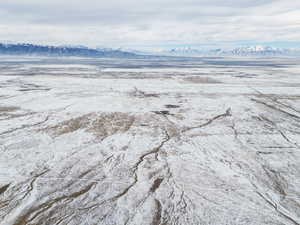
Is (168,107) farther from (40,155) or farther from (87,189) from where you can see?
(87,189)

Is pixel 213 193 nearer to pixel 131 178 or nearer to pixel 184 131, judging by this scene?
pixel 131 178

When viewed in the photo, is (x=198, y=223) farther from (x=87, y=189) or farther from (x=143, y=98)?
(x=143, y=98)

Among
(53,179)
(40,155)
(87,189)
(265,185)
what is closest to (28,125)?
(40,155)

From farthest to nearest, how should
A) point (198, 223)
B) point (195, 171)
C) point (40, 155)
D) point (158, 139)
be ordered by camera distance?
point (158, 139)
point (40, 155)
point (195, 171)
point (198, 223)

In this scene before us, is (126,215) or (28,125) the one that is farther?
(28,125)

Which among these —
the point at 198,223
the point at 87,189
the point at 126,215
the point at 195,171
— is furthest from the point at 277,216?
the point at 87,189

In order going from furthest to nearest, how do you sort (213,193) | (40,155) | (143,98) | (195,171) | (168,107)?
(143,98), (168,107), (40,155), (195,171), (213,193)

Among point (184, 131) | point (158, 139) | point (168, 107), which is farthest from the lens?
point (168, 107)

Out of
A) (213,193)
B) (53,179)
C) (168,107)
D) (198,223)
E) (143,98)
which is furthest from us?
(143,98)

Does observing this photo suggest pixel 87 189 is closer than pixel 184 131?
Yes
